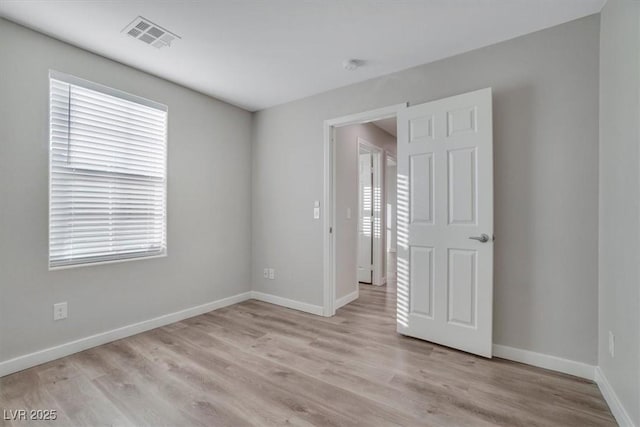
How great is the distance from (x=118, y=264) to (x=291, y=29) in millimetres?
2527

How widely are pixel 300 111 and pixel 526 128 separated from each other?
2327mm

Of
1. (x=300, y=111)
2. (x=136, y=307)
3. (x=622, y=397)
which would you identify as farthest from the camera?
(x=300, y=111)

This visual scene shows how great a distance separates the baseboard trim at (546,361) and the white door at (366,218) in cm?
260

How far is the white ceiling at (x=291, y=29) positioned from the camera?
194 cm

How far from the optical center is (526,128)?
88.7 inches

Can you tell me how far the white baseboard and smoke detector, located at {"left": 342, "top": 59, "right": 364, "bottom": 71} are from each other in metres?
2.56

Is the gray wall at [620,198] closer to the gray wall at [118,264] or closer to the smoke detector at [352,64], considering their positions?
the smoke detector at [352,64]

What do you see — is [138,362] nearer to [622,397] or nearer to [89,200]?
[89,200]

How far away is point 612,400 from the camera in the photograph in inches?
66.9

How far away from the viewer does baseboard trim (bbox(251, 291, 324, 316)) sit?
3398 millimetres

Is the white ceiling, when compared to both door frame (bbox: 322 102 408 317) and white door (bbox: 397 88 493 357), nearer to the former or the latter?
white door (bbox: 397 88 493 357)

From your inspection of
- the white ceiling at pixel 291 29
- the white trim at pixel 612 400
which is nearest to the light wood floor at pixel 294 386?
the white trim at pixel 612 400

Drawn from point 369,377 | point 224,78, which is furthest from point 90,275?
point 369,377

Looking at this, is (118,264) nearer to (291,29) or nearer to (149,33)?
(149,33)
